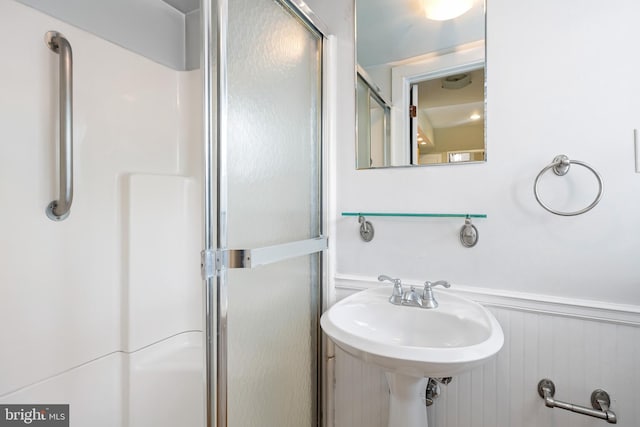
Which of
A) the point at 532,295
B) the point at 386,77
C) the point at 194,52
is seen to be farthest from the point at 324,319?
the point at 194,52

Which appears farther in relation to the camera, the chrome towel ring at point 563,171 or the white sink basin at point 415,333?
the chrome towel ring at point 563,171

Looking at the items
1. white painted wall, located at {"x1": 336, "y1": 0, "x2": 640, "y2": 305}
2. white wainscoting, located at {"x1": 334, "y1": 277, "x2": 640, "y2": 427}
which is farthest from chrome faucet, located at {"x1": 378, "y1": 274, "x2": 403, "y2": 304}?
white wainscoting, located at {"x1": 334, "y1": 277, "x2": 640, "y2": 427}

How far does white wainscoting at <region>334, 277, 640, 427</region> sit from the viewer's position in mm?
949

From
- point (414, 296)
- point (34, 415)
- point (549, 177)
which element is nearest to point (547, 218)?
point (549, 177)

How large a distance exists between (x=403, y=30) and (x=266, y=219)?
971mm

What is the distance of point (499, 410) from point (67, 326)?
1623 mm

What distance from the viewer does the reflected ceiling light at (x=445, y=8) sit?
1155 millimetres

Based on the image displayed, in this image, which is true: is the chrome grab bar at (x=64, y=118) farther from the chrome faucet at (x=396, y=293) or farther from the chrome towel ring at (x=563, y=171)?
the chrome towel ring at (x=563, y=171)

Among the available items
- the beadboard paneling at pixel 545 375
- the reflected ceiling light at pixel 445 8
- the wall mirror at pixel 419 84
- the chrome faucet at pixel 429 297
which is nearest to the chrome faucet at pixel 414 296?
the chrome faucet at pixel 429 297

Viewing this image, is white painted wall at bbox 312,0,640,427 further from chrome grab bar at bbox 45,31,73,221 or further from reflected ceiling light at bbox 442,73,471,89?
chrome grab bar at bbox 45,31,73,221

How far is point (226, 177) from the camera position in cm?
80

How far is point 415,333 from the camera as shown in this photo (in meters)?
1.09

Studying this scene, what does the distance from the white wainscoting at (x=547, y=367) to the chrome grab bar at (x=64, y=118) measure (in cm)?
152

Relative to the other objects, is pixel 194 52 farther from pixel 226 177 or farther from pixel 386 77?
pixel 226 177
